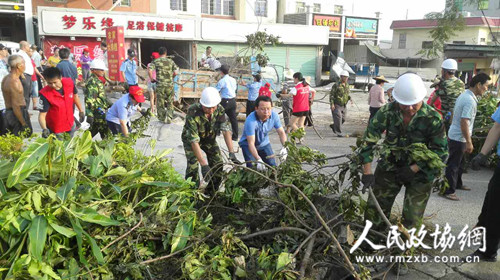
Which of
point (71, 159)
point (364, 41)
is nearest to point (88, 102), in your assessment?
point (71, 159)

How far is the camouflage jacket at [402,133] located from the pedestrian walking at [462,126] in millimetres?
1724

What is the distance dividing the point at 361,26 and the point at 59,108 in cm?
2865

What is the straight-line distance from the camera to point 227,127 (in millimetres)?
4918

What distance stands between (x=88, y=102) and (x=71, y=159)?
3.09 metres

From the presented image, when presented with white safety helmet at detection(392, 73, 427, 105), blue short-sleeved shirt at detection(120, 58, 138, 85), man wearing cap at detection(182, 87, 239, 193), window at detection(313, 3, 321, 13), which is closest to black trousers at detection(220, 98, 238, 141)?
blue short-sleeved shirt at detection(120, 58, 138, 85)

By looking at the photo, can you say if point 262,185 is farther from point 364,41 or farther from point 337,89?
point 364,41

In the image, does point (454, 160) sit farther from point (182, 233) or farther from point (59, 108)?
point (59, 108)

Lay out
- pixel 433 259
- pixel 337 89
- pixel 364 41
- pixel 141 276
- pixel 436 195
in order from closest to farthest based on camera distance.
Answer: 1. pixel 141 276
2. pixel 433 259
3. pixel 436 195
4. pixel 337 89
5. pixel 364 41

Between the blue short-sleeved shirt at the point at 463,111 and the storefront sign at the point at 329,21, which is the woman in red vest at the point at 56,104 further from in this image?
the storefront sign at the point at 329,21

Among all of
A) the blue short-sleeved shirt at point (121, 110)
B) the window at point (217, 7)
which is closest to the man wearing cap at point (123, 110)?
the blue short-sleeved shirt at point (121, 110)

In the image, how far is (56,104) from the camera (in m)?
5.37

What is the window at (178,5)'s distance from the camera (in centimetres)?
2352

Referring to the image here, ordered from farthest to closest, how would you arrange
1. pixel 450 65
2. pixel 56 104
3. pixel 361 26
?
pixel 361 26
pixel 450 65
pixel 56 104

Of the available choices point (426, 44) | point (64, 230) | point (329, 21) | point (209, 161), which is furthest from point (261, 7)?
point (64, 230)
